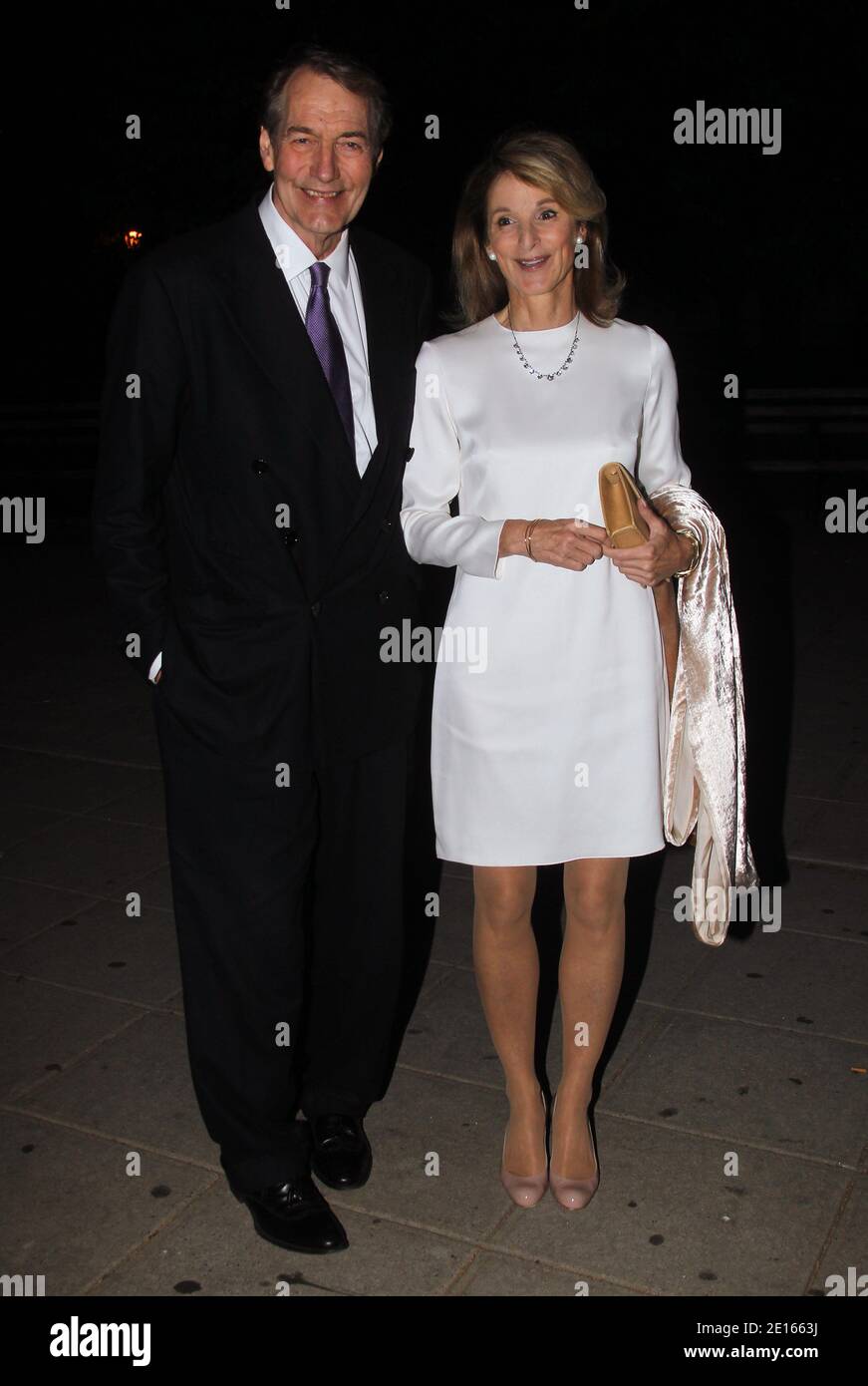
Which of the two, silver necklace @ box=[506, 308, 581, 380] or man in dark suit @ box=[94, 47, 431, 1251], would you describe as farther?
silver necklace @ box=[506, 308, 581, 380]

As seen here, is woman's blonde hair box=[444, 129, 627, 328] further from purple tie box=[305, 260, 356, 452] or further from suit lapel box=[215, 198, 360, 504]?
suit lapel box=[215, 198, 360, 504]

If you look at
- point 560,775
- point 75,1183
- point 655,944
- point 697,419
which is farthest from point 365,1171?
point 697,419

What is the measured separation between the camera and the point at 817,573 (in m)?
10.1

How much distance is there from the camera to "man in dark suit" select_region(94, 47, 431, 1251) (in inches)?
115

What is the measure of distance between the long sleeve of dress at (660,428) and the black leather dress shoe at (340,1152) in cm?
171

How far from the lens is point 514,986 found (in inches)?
131

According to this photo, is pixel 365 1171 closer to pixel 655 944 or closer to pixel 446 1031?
pixel 446 1031

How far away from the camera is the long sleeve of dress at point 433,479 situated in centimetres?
302

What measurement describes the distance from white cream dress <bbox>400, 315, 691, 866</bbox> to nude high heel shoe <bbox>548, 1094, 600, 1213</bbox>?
0.76 m

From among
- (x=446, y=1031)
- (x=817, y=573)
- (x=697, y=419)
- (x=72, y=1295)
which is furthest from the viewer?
(x=697, y=419)

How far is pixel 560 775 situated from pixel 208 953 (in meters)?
0.87

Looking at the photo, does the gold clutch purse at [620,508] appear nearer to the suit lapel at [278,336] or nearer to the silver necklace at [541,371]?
the silver necklace at [541,371]

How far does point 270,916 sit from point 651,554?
113cm

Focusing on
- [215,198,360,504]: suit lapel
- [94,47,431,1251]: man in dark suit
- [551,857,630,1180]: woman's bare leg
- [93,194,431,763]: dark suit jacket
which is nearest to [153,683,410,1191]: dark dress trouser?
[94,47,431,1251]: man in dark suit
